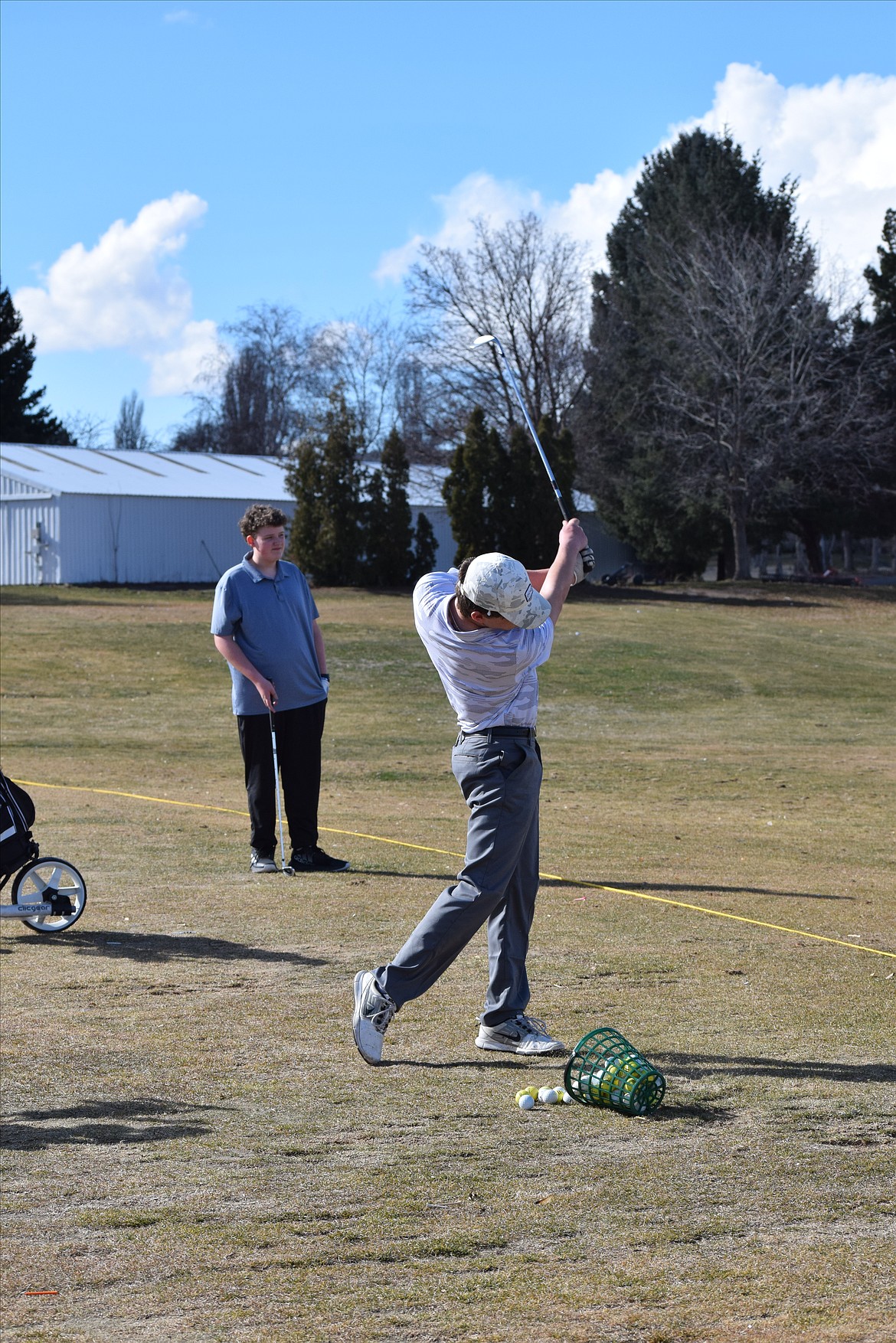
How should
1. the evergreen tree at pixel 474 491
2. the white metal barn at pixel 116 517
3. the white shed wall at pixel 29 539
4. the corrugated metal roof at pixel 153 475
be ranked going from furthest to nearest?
the corrugated metal roof at pixel 153 475 < the white metal barn at pixel 116 517 < the white shed wall at pixel 29 539 < the evergreen tree at pixel 474 491

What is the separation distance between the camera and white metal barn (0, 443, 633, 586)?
40344 millimetres

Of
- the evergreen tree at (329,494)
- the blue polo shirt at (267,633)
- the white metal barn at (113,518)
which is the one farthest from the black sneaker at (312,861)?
the white metal barn at (113,518)

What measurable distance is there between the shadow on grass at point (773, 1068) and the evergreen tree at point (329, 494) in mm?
32755

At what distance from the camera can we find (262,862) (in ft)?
29.8

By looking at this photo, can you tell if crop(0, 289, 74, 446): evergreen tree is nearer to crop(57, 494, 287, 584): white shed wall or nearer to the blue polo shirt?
crop(57, 494, 287, 584): white shed wall

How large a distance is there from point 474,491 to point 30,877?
33.3 metres

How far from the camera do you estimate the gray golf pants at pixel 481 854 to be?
5.23 meters

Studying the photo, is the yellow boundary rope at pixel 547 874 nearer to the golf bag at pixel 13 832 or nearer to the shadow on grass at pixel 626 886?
the shadow on grass at pixel 626 886

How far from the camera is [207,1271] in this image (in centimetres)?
350

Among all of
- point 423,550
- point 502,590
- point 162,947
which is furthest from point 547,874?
point 423,550

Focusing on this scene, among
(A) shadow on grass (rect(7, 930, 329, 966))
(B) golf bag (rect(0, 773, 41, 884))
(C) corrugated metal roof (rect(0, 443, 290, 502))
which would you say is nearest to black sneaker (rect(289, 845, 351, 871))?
(A) shadow on grass (rect(7, 930, 329, 966))

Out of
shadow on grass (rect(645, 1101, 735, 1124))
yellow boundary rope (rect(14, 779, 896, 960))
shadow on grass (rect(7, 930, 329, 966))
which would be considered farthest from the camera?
yellow boundary rope (rect(14, 779, 896, 960))

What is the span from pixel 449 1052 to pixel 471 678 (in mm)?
1373

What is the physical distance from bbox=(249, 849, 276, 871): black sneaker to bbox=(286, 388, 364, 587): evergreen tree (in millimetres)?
28698
